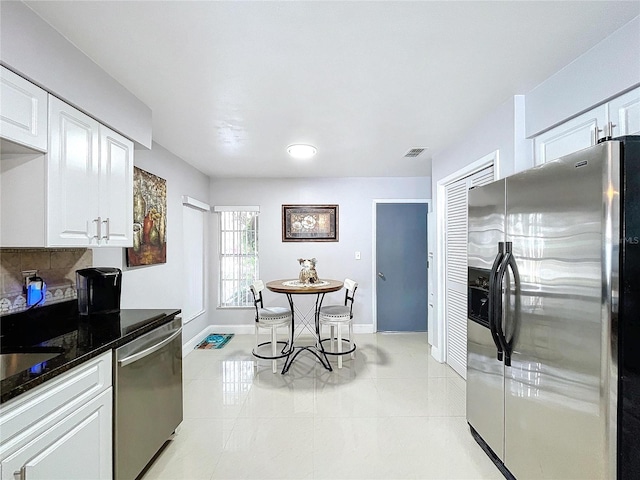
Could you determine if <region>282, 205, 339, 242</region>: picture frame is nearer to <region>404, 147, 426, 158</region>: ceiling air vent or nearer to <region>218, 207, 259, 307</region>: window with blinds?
<region>218, 207, 259, 307</region>: window with blinds

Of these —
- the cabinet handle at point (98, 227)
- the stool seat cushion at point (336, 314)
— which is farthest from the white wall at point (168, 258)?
the stool seat cushion at point (336, 314)

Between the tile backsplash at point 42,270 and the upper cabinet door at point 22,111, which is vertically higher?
the upper cabinet door at point 22,111

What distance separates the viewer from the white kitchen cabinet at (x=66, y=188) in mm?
1524

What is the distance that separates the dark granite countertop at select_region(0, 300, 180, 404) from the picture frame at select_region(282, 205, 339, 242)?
2.87 m

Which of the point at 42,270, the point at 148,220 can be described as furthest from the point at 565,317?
the point at 148,220

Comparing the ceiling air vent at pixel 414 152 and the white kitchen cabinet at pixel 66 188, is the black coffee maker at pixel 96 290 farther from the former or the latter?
the ceiling air vent at pixel 414 152

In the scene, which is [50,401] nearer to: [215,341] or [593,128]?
[593,128]

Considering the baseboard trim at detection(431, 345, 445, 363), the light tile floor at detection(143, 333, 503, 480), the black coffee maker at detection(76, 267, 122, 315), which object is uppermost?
the black coffee maker at detection(76, 267, 122, 315)

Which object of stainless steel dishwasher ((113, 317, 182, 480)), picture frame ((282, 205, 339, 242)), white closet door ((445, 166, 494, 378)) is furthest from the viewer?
picture frame ((282, 205, 339, 242))

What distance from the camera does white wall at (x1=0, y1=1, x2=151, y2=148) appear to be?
4.35ft

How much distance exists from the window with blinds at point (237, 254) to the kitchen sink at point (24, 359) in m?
3.54

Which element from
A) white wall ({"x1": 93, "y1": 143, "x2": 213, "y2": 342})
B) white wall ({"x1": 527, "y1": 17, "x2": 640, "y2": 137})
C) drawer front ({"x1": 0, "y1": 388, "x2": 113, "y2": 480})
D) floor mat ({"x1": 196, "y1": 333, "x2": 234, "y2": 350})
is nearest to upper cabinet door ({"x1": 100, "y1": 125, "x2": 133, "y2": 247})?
white wall ({"x1": 93, "y1": 143, "x2": 213, "y2": 342})

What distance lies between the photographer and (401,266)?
492 cm

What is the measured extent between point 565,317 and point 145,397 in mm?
2208
